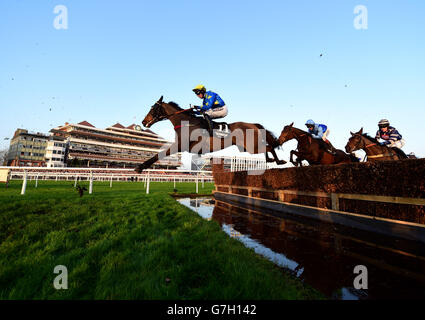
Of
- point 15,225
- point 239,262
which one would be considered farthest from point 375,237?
point 15,225

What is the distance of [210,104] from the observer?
21.1ft

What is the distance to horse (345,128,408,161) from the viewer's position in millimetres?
7855

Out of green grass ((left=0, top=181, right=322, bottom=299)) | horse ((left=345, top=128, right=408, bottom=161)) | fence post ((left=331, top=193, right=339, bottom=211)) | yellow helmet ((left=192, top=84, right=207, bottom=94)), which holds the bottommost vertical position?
green grass ((left=0, top=181, right=322, bottom=299))

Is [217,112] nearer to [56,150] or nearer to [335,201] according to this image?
Result: [335,201]

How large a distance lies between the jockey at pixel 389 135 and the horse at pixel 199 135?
16.5 feet

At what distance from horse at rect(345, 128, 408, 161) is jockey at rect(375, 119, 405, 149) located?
1.37 feet

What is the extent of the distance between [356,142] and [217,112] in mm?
5894

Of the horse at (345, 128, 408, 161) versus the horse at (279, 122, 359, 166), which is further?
the horse at (279, 122, 359, 166)

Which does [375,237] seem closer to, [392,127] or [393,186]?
[393,186]

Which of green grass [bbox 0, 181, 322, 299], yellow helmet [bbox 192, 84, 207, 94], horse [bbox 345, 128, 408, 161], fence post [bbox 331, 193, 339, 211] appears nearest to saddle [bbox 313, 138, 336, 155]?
horse [bbox 345, 128, 408, 161]

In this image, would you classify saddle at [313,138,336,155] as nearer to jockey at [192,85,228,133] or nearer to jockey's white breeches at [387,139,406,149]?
jockey's white breeches at [387,139,406,149]

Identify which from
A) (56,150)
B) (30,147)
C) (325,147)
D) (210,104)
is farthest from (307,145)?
(30,147)

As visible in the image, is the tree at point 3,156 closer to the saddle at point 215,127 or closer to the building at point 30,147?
the building at point 30,147

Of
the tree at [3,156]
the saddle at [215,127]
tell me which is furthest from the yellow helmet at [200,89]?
the tree at [3,156]
